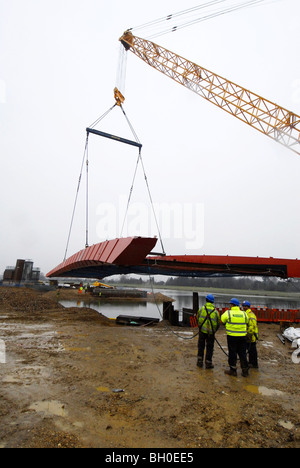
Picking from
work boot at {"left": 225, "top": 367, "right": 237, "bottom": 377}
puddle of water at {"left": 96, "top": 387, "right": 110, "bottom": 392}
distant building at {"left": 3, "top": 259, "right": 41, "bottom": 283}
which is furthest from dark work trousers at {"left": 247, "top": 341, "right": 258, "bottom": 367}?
distant building at {"left": 3, "top": 259, "right": 41, "bottom": 283}

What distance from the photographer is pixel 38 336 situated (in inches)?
309

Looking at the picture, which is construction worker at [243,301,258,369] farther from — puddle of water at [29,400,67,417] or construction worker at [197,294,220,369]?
puddle of water at [29,400,67,417]

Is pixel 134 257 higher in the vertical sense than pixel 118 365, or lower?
higher

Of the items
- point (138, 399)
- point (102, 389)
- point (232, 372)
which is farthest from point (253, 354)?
point (102, 389)

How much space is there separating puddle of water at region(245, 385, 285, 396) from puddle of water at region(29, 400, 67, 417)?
10.6ft

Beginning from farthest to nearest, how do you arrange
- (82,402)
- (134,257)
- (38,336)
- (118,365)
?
1. (134,257)
2. (38,336)
3. (118,365)
4. (82,402)

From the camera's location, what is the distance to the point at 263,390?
4.24m

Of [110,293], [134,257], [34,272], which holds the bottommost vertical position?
[110,293]

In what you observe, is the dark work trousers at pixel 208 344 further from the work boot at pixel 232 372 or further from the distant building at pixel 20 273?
the distant building at pixel 20 273

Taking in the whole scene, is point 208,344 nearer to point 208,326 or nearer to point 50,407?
point 208,326

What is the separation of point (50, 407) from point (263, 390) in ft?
12.1
